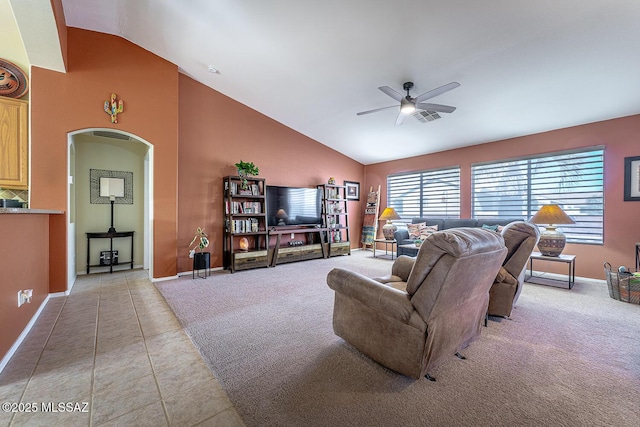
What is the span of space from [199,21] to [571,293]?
19.7ft

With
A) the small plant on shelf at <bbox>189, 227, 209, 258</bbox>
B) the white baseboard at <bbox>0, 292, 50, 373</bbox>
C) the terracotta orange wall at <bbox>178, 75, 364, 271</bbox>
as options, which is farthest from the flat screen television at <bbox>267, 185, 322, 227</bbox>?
the white baseboard at <bbox>0, 292, 50, 373</bbox>

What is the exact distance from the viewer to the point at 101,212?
15.6ft

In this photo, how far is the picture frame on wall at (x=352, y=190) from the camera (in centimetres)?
728

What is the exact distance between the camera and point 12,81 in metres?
3.42

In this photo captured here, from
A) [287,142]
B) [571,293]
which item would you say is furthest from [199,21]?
[571,293]

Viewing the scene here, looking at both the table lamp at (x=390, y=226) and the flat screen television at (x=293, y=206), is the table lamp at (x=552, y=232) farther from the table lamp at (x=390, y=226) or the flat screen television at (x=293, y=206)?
the flat screen television at (x=293, y=206)

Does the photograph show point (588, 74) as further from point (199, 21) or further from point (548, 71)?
point (199, 21)

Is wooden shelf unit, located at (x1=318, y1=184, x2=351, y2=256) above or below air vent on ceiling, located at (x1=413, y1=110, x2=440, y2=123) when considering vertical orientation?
below

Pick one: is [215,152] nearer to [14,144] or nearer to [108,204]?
[108,204]

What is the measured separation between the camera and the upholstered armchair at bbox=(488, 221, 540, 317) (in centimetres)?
257

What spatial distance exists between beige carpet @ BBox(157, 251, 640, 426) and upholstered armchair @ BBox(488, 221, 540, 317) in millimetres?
190

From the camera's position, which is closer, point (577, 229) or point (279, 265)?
point (577, 229)

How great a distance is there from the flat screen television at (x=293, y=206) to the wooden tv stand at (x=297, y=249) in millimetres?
173

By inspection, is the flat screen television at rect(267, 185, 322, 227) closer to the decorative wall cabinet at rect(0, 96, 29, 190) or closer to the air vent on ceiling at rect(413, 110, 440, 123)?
the air vent on ceiling at rect(413, 110, 440, 123)
